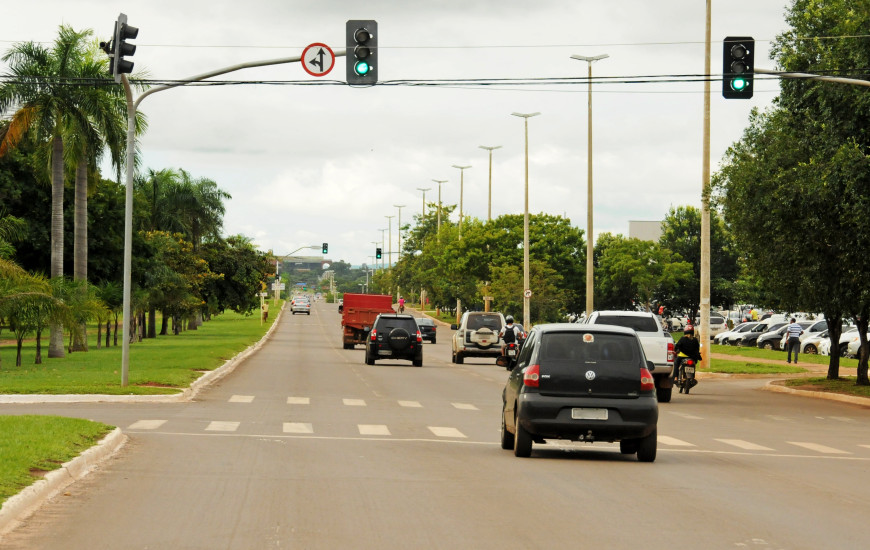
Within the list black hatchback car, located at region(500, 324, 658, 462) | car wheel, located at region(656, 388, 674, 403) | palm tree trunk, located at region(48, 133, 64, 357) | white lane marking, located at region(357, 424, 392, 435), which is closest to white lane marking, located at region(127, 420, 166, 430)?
white lane marking, located at region(357, 424, 392, 435)

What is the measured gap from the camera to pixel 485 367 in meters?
44.2

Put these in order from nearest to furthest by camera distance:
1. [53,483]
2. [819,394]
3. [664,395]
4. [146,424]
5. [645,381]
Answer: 1. [53,483]
2. [645,381]
3. [146,424]
4. [664,395]
5. [819,394]

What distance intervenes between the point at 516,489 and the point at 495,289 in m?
73.8

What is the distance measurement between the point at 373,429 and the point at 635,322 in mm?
10463

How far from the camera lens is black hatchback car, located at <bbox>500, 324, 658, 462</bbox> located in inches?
571

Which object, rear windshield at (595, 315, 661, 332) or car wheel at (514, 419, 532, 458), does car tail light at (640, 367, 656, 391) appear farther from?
rear windshield at (595, 315, 661, 332)

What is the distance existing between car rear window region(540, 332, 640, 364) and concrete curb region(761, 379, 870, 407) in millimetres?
16424

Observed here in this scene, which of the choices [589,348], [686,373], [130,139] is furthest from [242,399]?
[589,348]

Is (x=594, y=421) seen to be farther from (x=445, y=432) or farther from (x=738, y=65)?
(x=738, y=65)

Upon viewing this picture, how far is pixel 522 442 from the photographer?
49.5 ft

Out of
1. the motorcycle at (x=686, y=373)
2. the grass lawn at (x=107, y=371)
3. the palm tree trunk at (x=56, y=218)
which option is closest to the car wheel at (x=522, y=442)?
the grass lawn at (x=107, y=371)

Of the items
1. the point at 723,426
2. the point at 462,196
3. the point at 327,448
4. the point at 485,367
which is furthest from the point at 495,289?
the point at 327,448

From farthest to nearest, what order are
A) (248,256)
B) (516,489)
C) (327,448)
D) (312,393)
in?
(248,256) < (312,393) < (327,448) < (516,489)

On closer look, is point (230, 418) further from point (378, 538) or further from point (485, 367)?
point (485, 367)
